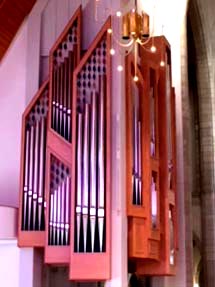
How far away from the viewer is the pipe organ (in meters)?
9.19

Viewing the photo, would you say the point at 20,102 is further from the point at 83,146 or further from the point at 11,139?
the point at 83,146

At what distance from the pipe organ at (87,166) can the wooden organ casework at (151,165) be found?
2 cm

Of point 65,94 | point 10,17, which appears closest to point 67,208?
point 65,94

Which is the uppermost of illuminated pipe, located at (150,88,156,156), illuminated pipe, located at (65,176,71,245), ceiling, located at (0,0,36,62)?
ceiling, located at (0,0,36,62)

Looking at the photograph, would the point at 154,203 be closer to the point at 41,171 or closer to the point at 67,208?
the point at 67,208

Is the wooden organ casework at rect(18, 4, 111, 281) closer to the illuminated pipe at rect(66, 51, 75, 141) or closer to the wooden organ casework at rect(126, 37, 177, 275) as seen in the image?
the illuminated pipe at rect(66, 51, 75, 141)

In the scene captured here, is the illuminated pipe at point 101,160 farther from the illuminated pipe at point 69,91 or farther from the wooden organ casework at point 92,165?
the illuminated pipe at point 69,91

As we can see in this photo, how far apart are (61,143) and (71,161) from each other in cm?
37

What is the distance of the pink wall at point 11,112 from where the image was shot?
34.9 ft

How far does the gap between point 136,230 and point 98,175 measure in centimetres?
98

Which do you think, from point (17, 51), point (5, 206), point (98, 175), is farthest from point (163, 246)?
point (17, 51)

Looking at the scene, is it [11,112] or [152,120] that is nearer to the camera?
[152,120]

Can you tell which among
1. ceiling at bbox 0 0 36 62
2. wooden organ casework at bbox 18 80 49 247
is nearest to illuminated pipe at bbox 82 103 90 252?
wooden organ casework at bbox 18 80 49 247

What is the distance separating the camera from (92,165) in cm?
937
